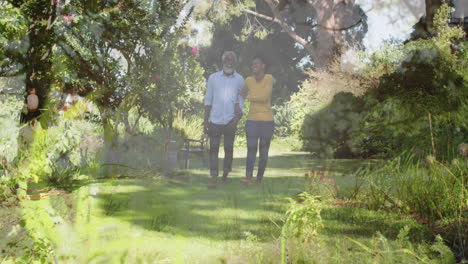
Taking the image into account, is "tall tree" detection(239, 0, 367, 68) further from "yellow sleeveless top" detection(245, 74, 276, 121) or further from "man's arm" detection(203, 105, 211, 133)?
"man's arm" detection(203, 105, 211, 133)

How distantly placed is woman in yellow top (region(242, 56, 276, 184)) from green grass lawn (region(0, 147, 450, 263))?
171 mm

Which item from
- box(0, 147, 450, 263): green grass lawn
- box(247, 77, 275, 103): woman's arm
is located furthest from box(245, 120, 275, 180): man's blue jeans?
box(247, 77, 275, 103): woman's arm

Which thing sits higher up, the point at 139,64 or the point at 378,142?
the point at 139,64

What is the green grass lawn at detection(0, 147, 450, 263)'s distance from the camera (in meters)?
3.38

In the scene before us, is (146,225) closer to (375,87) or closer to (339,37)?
(339,37)

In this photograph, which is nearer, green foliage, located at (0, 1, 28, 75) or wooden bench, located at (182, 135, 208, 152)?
wooden bench, located at (182, 135, 208, 152)

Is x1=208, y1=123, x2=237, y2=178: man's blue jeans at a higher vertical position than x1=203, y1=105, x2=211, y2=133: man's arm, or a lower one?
lower

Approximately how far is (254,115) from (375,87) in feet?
5.87

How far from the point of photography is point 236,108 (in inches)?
170

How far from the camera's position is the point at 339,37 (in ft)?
14.5

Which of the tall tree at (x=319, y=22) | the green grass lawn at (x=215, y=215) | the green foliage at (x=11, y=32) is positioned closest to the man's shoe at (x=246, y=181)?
the green grass lawn at (x=215, y=215)

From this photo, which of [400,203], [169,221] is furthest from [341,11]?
[169,221]

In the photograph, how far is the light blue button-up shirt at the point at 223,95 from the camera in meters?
4.18

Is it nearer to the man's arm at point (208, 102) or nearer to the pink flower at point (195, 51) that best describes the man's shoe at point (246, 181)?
the man's arm at point (208, 102)
